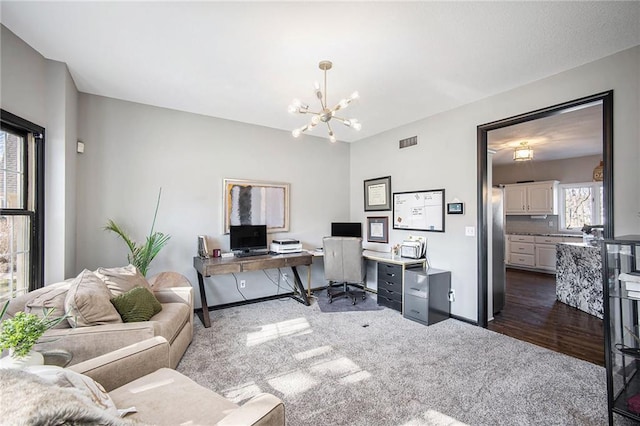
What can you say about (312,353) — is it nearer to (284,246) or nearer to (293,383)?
(293,383)

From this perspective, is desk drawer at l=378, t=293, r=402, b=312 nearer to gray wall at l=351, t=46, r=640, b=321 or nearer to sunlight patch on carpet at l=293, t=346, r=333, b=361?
gray wall at l=351, t=46, r=640, b=321

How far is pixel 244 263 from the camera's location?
362 cm

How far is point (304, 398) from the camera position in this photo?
6.68ft

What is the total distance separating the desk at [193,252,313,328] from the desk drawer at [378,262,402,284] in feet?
3.40

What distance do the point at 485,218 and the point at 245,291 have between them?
331 centimetres

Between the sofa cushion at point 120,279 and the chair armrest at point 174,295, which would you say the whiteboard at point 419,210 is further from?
the sofa cushion at point 120,279

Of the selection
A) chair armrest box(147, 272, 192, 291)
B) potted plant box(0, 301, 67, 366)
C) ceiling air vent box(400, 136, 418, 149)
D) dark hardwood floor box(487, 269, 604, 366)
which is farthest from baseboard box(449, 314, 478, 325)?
potted plant box(0, 301, 67, 366)

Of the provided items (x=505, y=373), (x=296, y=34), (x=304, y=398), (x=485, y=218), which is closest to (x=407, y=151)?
(x=485, y=218)

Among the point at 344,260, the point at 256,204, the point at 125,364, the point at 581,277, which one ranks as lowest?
the point at 581,277

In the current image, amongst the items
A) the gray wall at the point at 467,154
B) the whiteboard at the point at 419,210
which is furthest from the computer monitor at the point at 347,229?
the whiteboard at the point at 419,210

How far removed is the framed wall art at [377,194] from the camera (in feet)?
15.2

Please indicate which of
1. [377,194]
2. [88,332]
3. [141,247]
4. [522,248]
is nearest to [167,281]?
[141,247]

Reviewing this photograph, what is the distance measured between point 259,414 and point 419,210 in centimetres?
356

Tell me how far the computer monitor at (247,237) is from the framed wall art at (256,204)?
0.17 m
